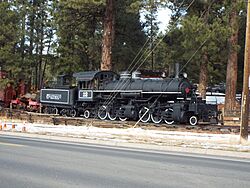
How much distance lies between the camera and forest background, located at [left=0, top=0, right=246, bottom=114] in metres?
27.4

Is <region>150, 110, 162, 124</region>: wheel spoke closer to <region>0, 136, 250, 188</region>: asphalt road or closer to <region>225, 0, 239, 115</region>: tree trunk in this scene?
<region>225, 0, 239, 115</region>: tree trunk

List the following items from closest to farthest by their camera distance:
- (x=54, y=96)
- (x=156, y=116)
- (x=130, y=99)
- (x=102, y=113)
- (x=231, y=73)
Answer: (x=156, y=116) < (x=130, y=99) < (x=102, y=113) < (x=231, y=73) < (x=54, y=96)

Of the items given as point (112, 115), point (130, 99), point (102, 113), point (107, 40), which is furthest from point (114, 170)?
point (107, 40)

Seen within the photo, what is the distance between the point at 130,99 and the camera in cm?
2591

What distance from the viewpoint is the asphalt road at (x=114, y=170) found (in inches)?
334

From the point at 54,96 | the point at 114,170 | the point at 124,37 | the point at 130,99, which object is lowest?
the point at 114,170

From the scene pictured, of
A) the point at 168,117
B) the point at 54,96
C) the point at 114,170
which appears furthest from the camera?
the point at 54,96

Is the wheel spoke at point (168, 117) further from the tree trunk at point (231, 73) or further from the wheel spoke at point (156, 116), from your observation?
the tree trunk at point (231, 73)

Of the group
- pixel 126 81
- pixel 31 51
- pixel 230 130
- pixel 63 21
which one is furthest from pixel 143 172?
pixel 31 51

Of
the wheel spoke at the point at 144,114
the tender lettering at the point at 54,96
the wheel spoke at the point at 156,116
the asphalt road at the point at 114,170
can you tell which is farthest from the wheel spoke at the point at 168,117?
the asphalt road at the point at 114,170

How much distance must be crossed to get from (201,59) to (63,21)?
11380 millimetres

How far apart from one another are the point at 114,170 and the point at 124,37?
30.5m

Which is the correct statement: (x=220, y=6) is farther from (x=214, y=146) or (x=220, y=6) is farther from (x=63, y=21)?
(x=214, y=146)

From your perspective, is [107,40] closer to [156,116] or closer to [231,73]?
[231,73]
